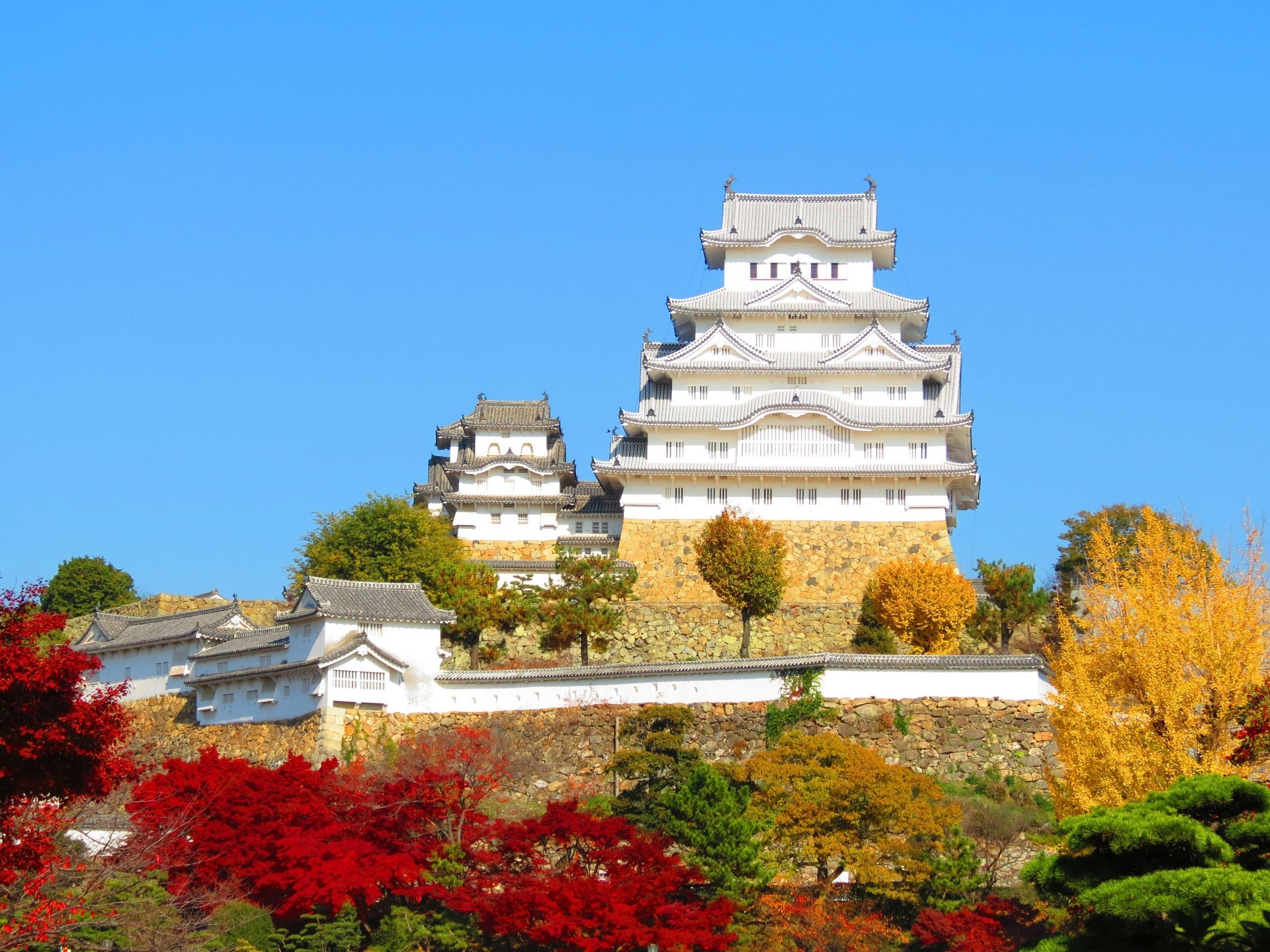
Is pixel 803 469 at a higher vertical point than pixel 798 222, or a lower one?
lower

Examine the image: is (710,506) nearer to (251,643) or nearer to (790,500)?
(790,500)

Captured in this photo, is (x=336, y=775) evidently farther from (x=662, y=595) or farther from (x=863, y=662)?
(x=662, y=595)

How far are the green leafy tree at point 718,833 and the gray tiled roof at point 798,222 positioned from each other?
29817 mm

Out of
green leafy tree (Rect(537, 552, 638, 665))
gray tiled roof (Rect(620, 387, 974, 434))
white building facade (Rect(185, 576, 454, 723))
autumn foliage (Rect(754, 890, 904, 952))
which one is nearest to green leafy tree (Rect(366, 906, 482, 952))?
autumn foliage (Rect(754, 890, 904, 952))

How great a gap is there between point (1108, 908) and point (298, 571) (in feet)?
106

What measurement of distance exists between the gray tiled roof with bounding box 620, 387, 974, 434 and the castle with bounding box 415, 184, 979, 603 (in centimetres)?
6

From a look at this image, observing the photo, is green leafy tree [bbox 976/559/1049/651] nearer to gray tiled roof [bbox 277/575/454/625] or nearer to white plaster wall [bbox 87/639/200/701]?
gray tiled roof [bbox 277/575/454/625]

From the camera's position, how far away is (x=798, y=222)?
55.2 meters

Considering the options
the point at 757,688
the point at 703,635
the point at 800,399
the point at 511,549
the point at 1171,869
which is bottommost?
the point at 1171,869

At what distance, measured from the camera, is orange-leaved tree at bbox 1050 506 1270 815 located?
24141mm

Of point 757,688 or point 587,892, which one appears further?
point 757,688

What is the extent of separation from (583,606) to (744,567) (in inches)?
183

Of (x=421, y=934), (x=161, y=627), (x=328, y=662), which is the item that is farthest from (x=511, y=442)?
(x=421, y=934)

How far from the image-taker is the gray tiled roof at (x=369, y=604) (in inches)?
1449
